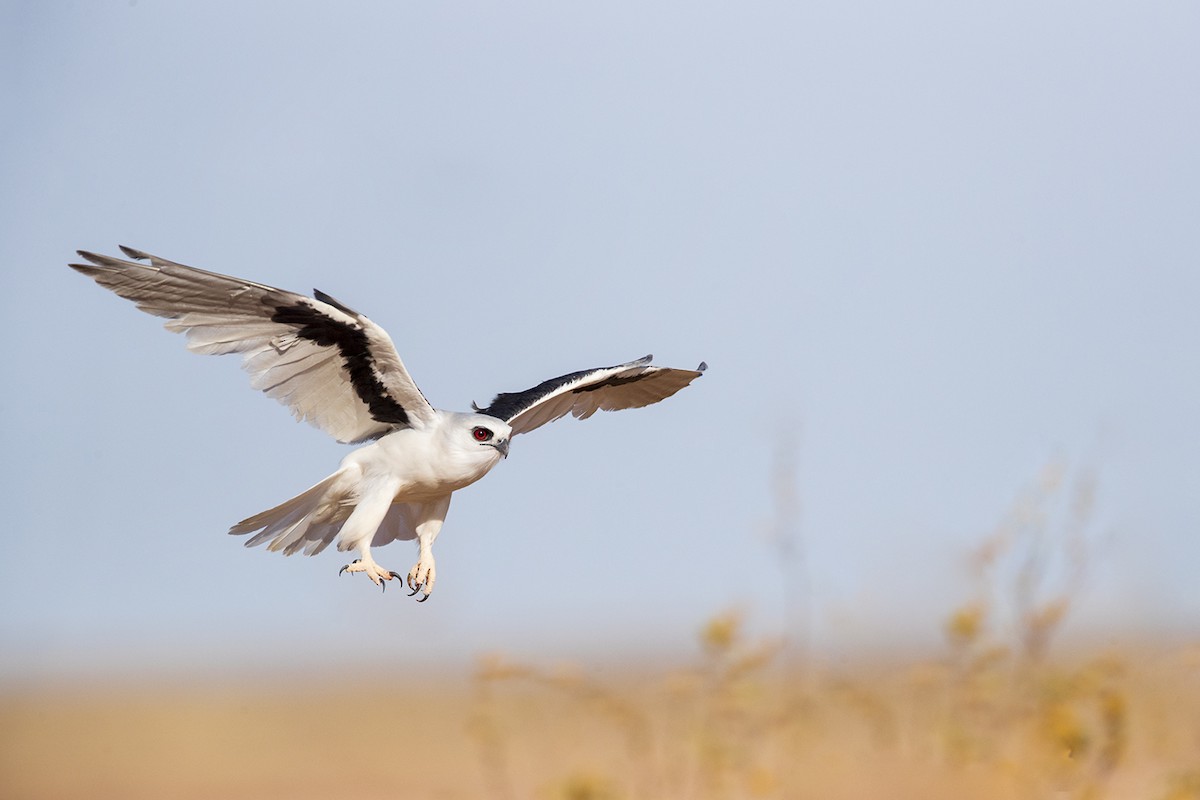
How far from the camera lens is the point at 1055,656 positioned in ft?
19.0

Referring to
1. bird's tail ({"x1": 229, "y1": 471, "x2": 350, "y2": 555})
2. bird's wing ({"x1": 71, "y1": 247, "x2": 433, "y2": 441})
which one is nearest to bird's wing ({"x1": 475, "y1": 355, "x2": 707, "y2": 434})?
bird's wing ({"x1": 71, "y1": 247, "x2": 433, "y2": 441})

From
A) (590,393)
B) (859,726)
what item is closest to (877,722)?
(859,726)

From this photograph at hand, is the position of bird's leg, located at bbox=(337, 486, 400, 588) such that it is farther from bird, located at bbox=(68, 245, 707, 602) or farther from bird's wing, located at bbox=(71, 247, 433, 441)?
bird's wing, located at bbox=(71, 247, 433, 441)

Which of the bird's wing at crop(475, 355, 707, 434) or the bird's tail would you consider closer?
the bird's tail

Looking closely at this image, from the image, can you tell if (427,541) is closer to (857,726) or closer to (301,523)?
(301,523)

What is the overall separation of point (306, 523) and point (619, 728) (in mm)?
2777

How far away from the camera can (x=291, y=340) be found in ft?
22.3

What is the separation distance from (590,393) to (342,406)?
87.4 inches

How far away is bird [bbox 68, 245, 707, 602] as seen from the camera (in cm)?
644

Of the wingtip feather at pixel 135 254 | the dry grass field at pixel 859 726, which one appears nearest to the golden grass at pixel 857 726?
the dry grass field at pixel 859 726

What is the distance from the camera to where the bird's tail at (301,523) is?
731cm

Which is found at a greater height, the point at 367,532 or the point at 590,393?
the point at 590,393

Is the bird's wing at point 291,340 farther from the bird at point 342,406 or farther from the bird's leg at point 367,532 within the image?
the bird's leg at point 367,532

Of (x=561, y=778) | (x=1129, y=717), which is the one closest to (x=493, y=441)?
(x=561, y=778)
